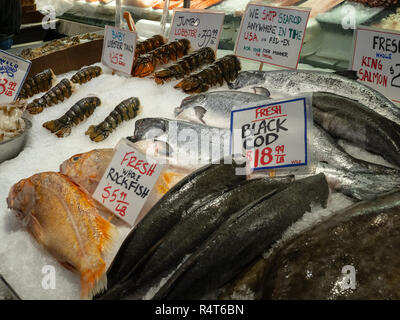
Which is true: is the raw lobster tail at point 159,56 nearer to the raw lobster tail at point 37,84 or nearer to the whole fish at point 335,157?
the raw lobster tail at point 37,84

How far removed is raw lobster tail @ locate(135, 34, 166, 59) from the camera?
12.8ft

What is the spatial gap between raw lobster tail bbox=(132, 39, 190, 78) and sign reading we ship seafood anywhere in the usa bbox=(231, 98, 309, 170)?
206cm

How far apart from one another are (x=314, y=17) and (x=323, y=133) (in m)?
2.46

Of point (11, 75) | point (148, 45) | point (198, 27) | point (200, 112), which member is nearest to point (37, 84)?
point (11, 75)

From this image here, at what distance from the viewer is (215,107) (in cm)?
262

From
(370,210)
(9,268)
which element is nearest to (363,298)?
(370,210)

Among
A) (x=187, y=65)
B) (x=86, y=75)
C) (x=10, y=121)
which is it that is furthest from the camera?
(x=86, y=75)

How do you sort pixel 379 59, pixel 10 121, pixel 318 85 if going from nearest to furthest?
pixel 379 59 → pixel 318 85 → pixel 10 121

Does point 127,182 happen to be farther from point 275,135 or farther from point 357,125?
point 357,125

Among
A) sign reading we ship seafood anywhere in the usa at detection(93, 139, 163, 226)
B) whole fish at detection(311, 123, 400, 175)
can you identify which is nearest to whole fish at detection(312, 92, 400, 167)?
whole fish at detection(311, 123, 400, 175)

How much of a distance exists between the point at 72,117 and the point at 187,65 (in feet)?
4.18

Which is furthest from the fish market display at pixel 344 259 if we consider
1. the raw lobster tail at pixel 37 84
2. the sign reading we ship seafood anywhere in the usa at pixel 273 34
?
the raw lobster tail at pixel 37 84

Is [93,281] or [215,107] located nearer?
[93,281]

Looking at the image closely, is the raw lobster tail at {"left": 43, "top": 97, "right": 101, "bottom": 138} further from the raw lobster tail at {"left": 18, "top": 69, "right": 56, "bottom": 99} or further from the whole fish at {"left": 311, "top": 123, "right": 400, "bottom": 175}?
the whole fish at {"left": 311, "top": 123, "right": 400, "bottom": 175}
